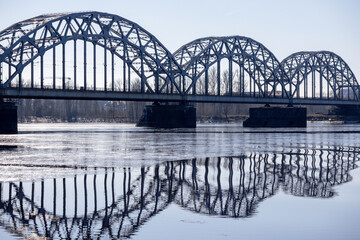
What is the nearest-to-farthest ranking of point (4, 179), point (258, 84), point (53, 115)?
point (4, 179) → point (258, 84) → point (53, 115)

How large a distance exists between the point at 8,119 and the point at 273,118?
55324 mm

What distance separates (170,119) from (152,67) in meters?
9.50

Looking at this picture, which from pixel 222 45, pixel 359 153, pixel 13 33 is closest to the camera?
pixel 359 153

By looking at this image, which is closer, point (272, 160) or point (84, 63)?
point (272, 160)

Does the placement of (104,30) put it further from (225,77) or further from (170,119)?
(225,77)

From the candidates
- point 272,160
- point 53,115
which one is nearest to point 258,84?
point 53,115

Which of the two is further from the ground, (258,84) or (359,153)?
(258,84)

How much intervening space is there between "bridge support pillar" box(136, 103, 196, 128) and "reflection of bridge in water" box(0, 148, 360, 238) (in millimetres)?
72740

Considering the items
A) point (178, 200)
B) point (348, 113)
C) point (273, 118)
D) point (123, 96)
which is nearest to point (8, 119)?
Result: point (123, 96)

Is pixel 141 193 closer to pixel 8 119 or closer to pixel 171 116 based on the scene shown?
pixel 8 119

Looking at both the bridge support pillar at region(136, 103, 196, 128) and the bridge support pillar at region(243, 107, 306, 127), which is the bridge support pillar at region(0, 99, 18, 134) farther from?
the bridge support pillar at region(243, 107, 306, 127)

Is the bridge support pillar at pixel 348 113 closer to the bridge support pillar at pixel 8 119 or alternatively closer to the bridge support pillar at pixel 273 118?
Answer: the bridge support pillar at pixel 273 118

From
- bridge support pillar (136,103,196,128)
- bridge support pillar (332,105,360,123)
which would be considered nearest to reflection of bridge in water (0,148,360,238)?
bridge support pillar (136,103,196,128)

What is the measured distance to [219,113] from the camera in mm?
164250
